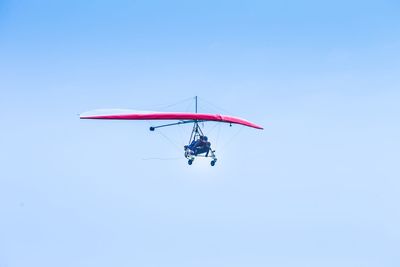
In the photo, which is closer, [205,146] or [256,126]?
[205,146]

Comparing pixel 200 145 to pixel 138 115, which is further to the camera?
pixel 200 145

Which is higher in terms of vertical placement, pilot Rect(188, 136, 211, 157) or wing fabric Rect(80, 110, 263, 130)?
wing fabric Rect(80, 110, 263, 130)

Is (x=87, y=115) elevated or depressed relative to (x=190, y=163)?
elevated

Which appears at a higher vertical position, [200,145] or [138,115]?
[138,115]

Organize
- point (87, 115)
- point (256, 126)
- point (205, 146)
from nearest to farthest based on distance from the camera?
point (87, 115) < point (205, 146) < point (256, 126)

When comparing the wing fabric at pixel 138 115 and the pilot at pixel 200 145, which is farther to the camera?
the pilot at pixel 200 145

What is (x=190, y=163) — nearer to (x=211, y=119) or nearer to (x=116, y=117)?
(x=211, y=119)

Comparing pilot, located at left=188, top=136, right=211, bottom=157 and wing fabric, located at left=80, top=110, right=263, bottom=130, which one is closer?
wing fabric, located at left=80, top=110, right=263, bottom=130

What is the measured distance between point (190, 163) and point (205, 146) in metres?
1.45

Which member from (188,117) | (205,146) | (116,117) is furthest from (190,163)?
(116,117)

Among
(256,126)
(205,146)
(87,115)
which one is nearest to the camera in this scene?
(87,115)

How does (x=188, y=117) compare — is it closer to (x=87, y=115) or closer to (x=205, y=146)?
(x=205, y=146)

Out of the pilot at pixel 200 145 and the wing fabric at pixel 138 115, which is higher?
the wing fabric at pixel 138 115

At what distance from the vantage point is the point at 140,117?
Answer: 981 inches
